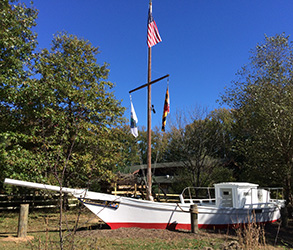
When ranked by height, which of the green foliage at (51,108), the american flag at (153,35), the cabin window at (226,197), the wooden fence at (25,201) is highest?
the american flag at (153,35)

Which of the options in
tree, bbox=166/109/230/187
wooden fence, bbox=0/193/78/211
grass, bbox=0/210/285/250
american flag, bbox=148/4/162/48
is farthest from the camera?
tree, bbox=166/109/230/187

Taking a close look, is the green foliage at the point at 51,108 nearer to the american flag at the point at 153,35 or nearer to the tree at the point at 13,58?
the tree at the point at 13,58

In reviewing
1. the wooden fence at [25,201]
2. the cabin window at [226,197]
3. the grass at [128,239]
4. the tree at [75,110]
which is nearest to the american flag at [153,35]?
the tree at [75,110]

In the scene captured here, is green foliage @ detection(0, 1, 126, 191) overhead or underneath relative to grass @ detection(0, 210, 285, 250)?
overhead

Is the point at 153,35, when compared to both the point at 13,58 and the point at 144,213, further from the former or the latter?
the point at 144,213

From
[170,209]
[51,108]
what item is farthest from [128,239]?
[51,108]

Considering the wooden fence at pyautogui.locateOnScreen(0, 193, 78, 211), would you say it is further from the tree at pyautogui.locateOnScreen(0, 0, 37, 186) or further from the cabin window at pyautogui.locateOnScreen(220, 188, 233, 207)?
the cabin window at pyautogui.locateOnScreen(220, 188, 233, 207)

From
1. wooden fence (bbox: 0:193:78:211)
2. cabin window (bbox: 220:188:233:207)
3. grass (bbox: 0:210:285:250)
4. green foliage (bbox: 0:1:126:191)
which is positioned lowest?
grass (bbox: 0:210:285:250)

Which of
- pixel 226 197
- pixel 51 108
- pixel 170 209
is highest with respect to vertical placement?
pixel 51 108

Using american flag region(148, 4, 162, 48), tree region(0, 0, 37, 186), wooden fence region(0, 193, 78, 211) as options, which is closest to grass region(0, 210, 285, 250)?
tree region(0, 0, 37, 186)

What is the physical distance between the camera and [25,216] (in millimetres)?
8219

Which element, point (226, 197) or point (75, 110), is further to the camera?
point (75, 110)

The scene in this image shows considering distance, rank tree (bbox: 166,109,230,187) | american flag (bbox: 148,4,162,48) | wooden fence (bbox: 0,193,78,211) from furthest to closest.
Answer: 1. tree (bbox: 166,109,230,187)
2. wooden fence (bbox: 0,193,78,211)
3. american flag (bbox: 148,4,162,48)

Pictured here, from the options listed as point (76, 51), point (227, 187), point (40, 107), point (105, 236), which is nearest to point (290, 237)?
point (227, 187)
